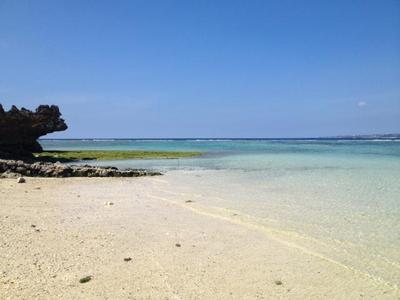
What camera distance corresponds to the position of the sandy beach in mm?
6758

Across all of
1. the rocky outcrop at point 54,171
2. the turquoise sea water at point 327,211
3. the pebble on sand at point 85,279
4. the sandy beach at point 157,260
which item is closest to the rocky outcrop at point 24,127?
the rocky outcrop at point 54,171

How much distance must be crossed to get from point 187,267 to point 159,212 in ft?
19.5

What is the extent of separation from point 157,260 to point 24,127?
45.2m

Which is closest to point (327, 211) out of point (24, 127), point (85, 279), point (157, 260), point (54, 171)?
point (157, 260)

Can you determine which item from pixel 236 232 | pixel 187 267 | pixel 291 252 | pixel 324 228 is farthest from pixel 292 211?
pixel 187 267

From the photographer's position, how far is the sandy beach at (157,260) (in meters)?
6.76

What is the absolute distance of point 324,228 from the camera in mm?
11367

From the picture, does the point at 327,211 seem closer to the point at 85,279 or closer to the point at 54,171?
the point at 85,279

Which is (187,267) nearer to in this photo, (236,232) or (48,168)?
(236,232)

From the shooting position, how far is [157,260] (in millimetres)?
8312

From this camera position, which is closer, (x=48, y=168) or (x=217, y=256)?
(x=217, y=256)

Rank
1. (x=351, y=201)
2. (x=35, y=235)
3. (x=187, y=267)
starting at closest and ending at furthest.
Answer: (x=187, y=267)
(x=35, y=235)
(x=351, y=201)

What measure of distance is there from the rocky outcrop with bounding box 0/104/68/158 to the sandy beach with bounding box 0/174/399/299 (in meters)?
31.1

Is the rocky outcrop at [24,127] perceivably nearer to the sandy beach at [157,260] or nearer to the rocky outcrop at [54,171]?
the rocky outcrop at [54,171]
